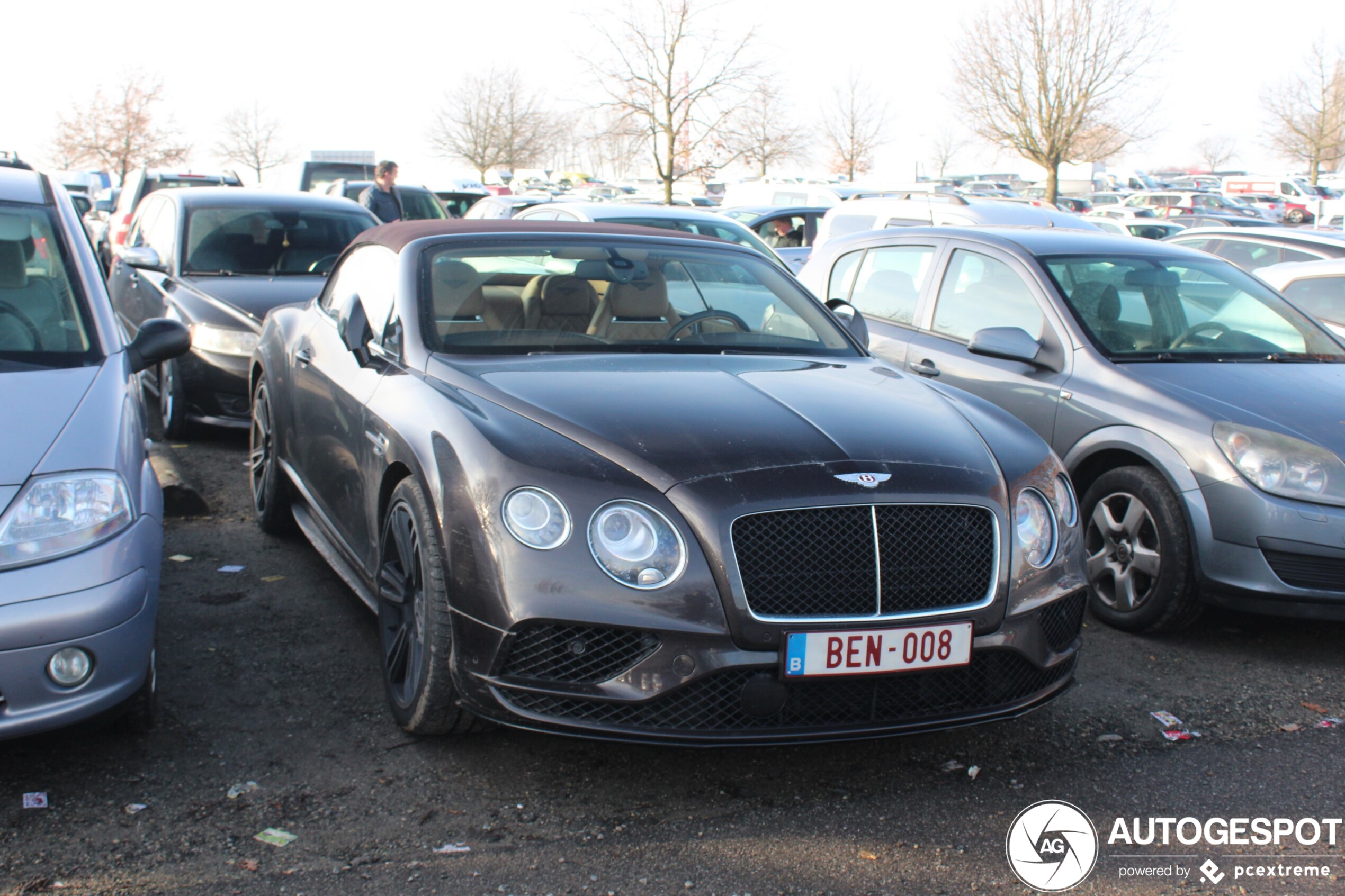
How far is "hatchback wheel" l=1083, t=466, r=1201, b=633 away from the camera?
4.51m

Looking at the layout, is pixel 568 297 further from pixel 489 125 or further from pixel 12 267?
pixel 489 125

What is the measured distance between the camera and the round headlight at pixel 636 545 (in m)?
2.85

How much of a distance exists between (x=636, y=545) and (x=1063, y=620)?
4.16 feet

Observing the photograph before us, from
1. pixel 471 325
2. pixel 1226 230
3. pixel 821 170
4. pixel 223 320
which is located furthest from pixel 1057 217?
pixel 821 170

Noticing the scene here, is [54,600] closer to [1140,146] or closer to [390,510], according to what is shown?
[390,510]

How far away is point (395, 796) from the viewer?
10.1 feet

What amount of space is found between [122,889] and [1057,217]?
10334 mm

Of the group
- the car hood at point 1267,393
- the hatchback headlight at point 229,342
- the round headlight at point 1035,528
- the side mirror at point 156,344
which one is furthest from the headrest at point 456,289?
the hatchback headlight at point 229,342

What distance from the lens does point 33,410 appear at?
10.5 feet

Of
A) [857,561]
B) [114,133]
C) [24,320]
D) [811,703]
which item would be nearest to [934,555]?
[857,561]

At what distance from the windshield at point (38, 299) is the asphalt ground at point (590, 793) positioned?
1086 mm

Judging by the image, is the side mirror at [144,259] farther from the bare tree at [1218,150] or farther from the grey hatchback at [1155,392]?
the bare tree at [1218,150]

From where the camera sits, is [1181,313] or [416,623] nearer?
[416,623]

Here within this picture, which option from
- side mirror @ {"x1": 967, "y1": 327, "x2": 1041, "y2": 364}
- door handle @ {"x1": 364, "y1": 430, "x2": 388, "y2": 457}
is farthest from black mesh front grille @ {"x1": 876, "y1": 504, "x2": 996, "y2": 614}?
side mirror @ {"x1": 967, "y1": 327, "x2": 1041, "y2": 364}
